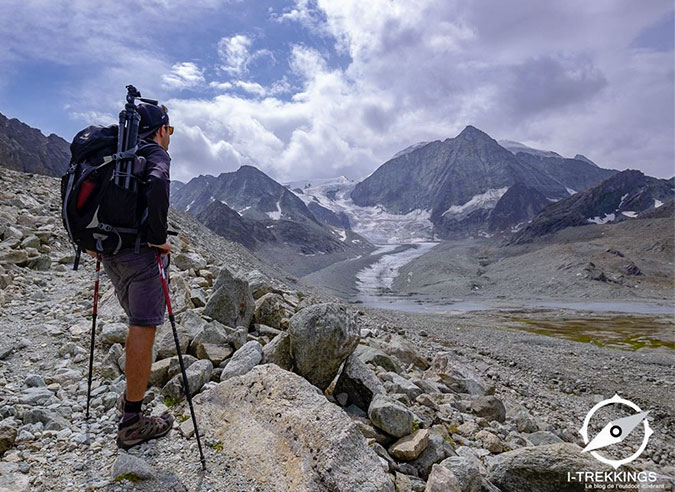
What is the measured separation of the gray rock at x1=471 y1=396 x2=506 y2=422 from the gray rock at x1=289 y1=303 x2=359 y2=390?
466 centimetres

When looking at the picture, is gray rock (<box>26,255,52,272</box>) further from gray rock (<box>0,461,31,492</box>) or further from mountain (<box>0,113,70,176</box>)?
mountain (<box>0,113,70,176</box>)

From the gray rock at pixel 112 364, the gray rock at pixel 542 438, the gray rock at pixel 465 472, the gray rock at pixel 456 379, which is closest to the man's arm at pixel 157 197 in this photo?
the gray rock at pixel 112 364

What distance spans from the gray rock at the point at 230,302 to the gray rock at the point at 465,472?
525cm

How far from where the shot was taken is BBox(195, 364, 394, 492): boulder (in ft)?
14.1

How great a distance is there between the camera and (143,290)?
446 cm

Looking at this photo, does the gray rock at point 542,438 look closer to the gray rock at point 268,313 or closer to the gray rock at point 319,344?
the gray rock at point 319,344

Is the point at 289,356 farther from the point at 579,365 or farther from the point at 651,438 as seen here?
the point at 579,365

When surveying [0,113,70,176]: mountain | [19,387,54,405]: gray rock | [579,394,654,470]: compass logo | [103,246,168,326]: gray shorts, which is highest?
[0,113,70,176]: mountain

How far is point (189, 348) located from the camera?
726 centimetres

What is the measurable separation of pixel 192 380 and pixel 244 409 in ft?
3.98

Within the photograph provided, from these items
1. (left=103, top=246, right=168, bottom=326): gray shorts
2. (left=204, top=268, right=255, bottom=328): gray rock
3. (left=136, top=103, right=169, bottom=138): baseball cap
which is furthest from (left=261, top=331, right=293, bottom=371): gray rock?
(left=136, top=103, right=169, bottom=138): baseball cap

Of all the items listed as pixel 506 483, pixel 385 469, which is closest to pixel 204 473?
pixel 385 469

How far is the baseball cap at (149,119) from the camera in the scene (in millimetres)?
4742

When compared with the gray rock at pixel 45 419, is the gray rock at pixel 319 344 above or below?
above
